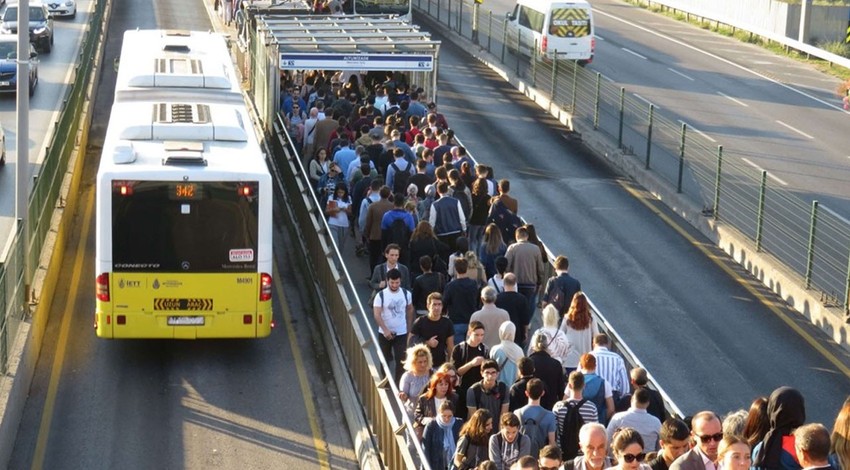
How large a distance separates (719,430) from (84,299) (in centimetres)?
1238

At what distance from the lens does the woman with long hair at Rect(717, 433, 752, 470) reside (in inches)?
368

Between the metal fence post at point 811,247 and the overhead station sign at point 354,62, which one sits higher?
the overhead station sign at point 354,62

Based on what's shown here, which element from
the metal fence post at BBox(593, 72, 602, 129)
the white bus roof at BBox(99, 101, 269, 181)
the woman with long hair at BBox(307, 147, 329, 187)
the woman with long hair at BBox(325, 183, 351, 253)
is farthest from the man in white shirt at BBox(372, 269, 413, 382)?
the metal fence post at BBox(593, 72, 602, 129)

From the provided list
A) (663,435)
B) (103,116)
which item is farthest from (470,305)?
(103,116)

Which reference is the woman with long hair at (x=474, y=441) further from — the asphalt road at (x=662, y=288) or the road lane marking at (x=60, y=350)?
the asphalt road at (x=662, y=288)

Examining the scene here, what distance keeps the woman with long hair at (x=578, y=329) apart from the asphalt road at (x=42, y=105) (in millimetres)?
8072

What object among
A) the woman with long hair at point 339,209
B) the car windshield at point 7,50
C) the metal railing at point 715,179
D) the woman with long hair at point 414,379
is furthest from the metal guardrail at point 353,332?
the car windshield at point 7,50

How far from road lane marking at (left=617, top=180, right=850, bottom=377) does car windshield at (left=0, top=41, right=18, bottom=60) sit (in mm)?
18203

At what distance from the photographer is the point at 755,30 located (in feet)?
160

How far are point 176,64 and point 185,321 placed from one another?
6058mm

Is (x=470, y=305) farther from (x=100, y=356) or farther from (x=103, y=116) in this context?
(x=103, y=116)

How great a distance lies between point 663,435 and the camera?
10422mm

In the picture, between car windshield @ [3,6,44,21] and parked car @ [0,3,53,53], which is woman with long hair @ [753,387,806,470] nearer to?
parked car @ [0,3,53,53]

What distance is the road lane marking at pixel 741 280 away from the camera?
19875 millimetres
